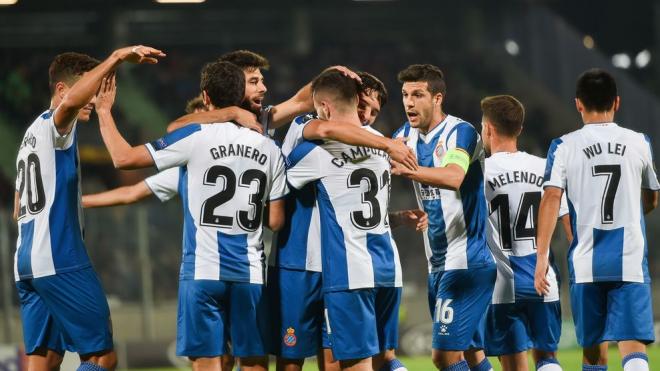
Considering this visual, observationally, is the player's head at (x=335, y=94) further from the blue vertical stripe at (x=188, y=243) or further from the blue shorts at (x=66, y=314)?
the blue shorts at (x=66, y=314)

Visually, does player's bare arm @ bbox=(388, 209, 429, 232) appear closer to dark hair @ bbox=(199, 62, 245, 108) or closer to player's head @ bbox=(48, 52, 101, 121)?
dark hair @ bbox=(199, 62, 245, 108)

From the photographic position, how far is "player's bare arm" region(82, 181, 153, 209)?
290 inches

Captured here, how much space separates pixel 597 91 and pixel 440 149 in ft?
3.37

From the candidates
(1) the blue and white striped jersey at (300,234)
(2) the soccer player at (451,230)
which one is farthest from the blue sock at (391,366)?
(1) the blue and white striped jersey at (300,234)

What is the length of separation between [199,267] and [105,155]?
14.6m

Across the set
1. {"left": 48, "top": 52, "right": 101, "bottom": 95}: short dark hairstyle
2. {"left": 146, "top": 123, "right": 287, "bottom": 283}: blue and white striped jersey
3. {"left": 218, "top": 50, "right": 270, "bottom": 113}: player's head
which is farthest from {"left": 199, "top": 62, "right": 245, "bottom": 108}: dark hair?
{"left": 48, "top": 52, "right": 101, "bottom": 95}: short dark hairstyle

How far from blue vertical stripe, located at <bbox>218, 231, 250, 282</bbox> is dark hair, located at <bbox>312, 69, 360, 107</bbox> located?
0.98 meters

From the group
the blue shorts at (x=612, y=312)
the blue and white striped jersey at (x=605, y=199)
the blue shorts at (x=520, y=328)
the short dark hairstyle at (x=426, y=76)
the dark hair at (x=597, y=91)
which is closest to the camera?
the blue shorts at (x=612, y=312)

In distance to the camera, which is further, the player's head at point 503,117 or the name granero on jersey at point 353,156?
the player's head at point 503,117

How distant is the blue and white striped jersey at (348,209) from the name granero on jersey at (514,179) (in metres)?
1.39

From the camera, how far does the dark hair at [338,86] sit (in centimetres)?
623

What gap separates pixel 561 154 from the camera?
6672 millimetres

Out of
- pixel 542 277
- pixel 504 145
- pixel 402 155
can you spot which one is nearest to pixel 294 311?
pixel 402 155

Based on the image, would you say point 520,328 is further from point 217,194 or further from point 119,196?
point 119,196
